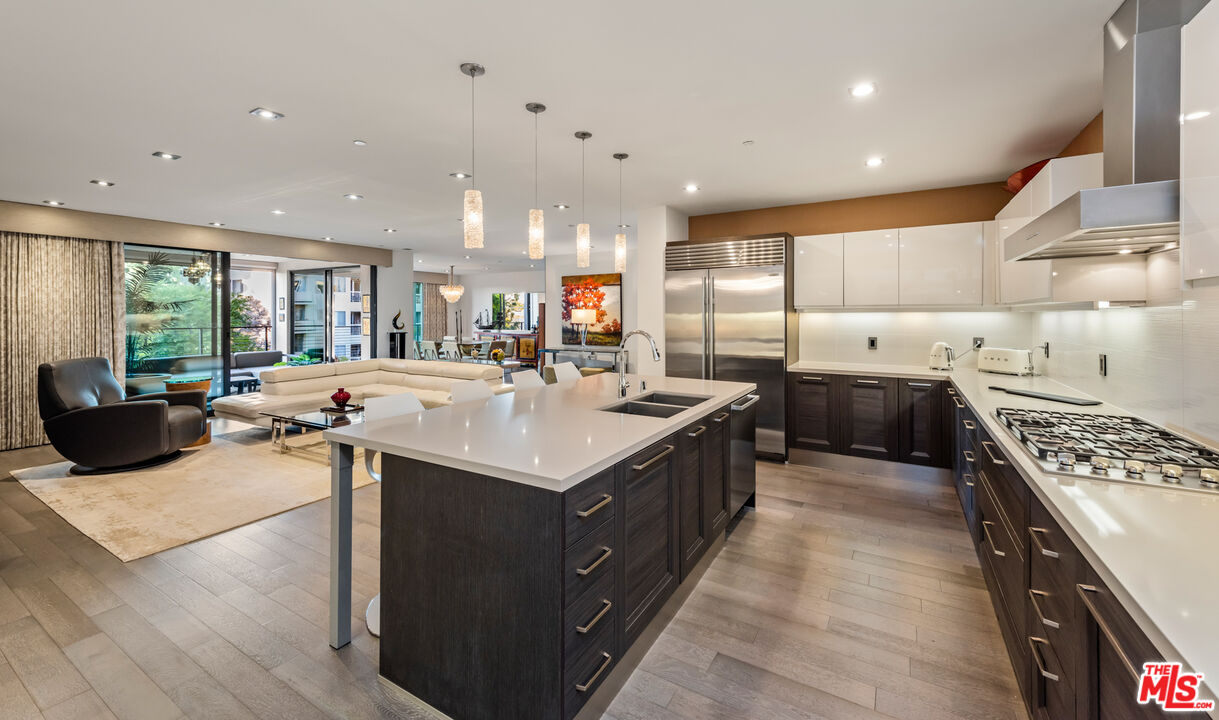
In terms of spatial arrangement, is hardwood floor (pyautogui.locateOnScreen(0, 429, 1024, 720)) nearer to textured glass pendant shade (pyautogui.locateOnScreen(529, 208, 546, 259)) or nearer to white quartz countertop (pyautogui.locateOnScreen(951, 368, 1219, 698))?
white quartz countertop (pyautogui.locateOnScreen(951, 368, 1219, 698))

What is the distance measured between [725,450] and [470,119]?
2.57 metres

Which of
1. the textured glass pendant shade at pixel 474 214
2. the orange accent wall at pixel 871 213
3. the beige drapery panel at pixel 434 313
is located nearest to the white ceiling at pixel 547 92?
the orange accent wall at pixel 871 213

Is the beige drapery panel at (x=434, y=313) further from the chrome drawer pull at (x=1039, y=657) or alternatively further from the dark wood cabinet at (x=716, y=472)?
the chrome drawer pull at (x=1039, y=657)

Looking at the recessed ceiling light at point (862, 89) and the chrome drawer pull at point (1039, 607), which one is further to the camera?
the recessed ceiling light at point (862, 89)

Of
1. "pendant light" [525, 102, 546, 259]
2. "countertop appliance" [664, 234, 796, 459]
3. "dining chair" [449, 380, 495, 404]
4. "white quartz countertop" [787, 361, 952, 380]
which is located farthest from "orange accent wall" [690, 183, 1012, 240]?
"dining chair" [449, 380, 495, 404]

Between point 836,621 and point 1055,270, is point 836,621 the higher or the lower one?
the lower one

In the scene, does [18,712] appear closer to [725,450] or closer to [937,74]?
[725,450]

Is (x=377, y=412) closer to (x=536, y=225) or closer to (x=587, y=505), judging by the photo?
(x=587, y=505)

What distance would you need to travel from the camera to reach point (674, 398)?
3.15 m

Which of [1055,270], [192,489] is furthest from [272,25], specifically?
[1055,270]

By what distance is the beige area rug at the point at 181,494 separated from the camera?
10.5 ft

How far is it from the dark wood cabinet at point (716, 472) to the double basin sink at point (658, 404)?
0.62 feet

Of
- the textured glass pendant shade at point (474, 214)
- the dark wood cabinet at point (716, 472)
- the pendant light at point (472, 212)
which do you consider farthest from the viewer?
the textured glass pendant shade at point (474, 214)

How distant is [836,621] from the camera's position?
231cm
